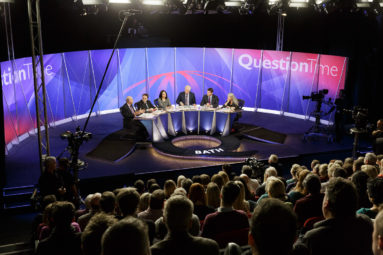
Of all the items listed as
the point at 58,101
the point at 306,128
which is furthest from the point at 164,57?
the point at 306,128

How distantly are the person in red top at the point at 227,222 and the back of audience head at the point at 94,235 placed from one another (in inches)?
57.4

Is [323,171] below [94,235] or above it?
below

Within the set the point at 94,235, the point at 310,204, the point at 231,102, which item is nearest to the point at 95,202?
the point at 310,204

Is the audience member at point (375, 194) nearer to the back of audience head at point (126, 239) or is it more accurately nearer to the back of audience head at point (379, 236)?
the back of audience head at point (379, 236)

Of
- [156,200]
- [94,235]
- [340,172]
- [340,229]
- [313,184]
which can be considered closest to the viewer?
[94,235]

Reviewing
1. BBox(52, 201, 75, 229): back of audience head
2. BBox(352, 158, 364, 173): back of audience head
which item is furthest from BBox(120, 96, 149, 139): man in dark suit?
BBox(52, 201, 75, 229): back of audience head

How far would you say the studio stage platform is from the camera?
859 cm

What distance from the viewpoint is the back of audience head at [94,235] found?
1979mm

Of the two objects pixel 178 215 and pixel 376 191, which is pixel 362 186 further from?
pixel 178 215

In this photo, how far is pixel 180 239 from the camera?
227 centimetres

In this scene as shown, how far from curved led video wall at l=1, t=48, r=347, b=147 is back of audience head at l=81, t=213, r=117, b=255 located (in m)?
10.6

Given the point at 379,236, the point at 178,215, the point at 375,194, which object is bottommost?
the point at 375,194

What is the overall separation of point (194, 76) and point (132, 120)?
4482mm

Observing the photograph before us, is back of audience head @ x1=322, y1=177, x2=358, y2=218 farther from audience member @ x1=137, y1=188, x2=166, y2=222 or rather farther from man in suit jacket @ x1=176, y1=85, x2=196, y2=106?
man in suit jacket @ x1=176, y1=85, x2=196, y2=106
